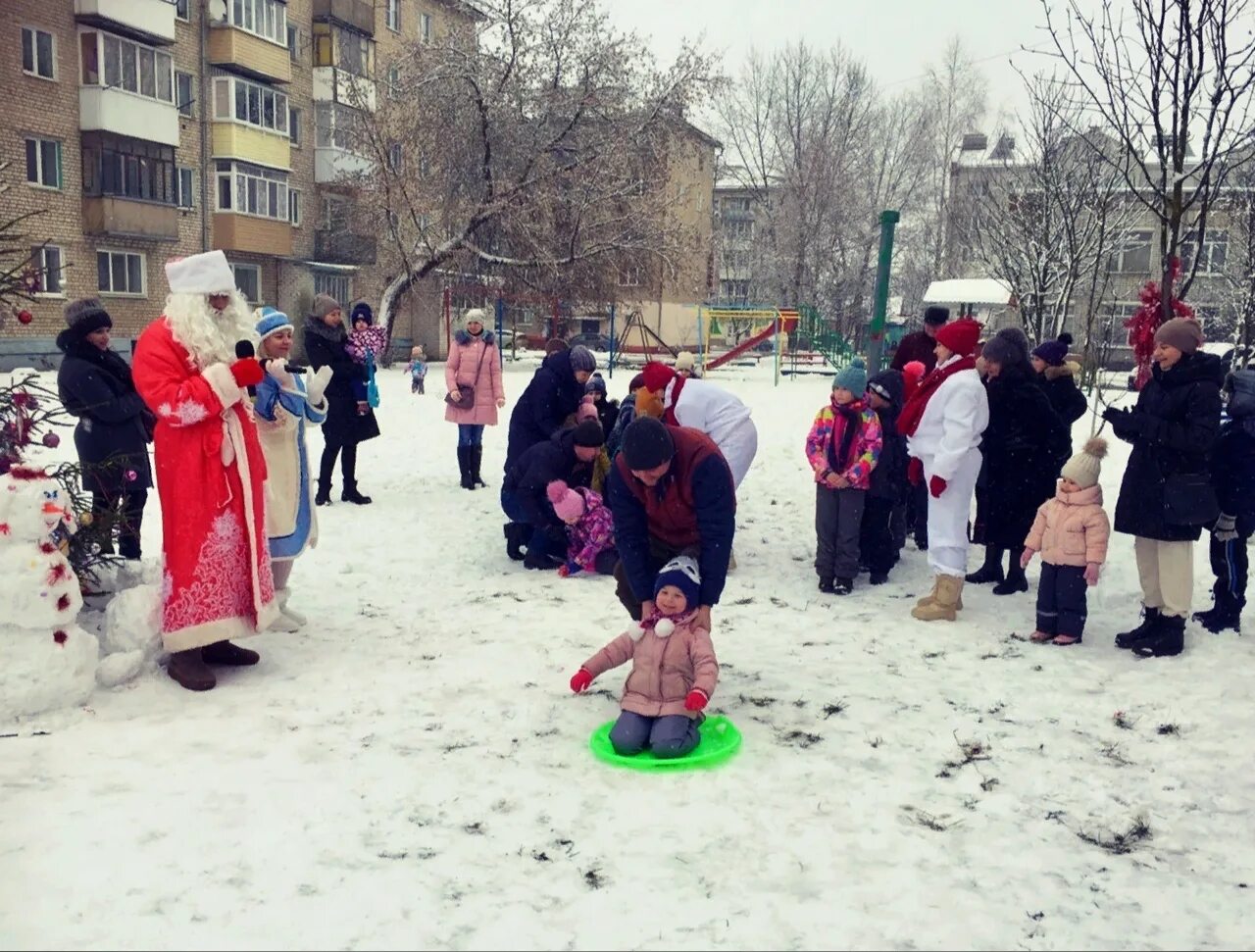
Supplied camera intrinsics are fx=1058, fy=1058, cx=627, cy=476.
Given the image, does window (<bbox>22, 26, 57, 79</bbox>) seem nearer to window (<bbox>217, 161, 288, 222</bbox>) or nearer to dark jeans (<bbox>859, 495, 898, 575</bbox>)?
window (<bbox>217, 161, 288, 222</bbox>)

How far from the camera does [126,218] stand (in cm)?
2714

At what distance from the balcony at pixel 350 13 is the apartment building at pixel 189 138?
6 cm

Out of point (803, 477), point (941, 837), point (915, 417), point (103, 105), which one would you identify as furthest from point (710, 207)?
point (941, 837)

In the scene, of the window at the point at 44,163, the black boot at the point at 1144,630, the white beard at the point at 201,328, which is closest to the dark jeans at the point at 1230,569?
the black boot at the point at 1144,630

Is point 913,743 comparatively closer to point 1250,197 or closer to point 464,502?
point 464,502

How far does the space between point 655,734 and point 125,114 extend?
27.9 meters

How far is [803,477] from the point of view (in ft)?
38.4

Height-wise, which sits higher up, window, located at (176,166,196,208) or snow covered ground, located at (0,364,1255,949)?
window, located at (176,166,196,208)

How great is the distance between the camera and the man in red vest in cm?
436

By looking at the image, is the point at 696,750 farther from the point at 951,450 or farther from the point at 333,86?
the point at 333,86

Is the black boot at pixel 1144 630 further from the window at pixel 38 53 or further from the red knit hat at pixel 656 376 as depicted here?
the window at pixel 38 53

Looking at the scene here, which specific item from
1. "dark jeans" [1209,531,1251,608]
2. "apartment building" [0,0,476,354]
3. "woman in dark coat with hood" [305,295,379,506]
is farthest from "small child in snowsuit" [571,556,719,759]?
"apartment building" [0,0,476,354]

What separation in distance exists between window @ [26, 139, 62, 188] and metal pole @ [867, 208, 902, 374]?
23.8 metres

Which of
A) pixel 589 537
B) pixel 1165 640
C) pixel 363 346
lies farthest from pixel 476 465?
pixel 1165 640
